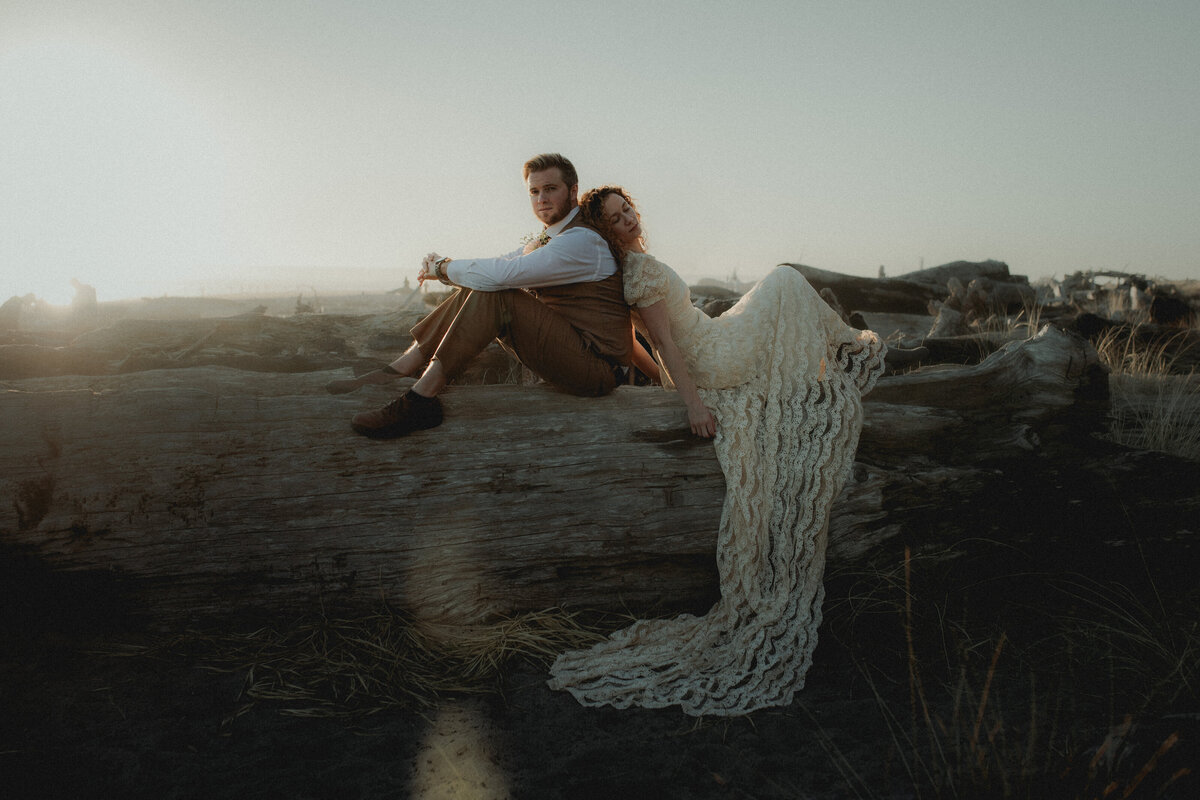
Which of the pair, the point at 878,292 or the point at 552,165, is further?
the point at 878,292

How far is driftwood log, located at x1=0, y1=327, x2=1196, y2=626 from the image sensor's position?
3.10 m

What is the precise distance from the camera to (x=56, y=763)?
2.42 metres

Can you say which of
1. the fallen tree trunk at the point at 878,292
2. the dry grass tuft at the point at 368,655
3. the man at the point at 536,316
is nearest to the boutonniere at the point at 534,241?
the man at the point at 536,316

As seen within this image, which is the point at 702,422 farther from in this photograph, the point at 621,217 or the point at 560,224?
the point at 560,224

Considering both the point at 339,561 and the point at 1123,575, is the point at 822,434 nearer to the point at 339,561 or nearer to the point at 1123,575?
the point at 1123,575

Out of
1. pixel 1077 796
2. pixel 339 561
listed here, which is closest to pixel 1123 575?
pixel 1077 796

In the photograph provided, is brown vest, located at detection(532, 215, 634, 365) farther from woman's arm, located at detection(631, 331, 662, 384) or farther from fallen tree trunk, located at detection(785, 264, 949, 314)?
fallen tree trunk, located at detection(785, 264, 949, 314)

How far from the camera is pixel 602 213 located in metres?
3.83

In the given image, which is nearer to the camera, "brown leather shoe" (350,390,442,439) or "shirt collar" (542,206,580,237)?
"brown leather shoe" (350,390,442,439)

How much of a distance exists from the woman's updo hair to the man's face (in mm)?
119

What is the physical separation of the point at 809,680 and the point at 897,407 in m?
1.72

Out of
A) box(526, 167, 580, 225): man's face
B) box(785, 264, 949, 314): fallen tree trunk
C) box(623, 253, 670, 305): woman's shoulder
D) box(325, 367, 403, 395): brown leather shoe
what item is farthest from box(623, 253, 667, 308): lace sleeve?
box(785, 264, 949, 314): fallen tree trunk

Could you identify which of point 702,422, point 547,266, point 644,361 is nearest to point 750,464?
point 702,422

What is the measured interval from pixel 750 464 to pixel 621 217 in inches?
62.4
